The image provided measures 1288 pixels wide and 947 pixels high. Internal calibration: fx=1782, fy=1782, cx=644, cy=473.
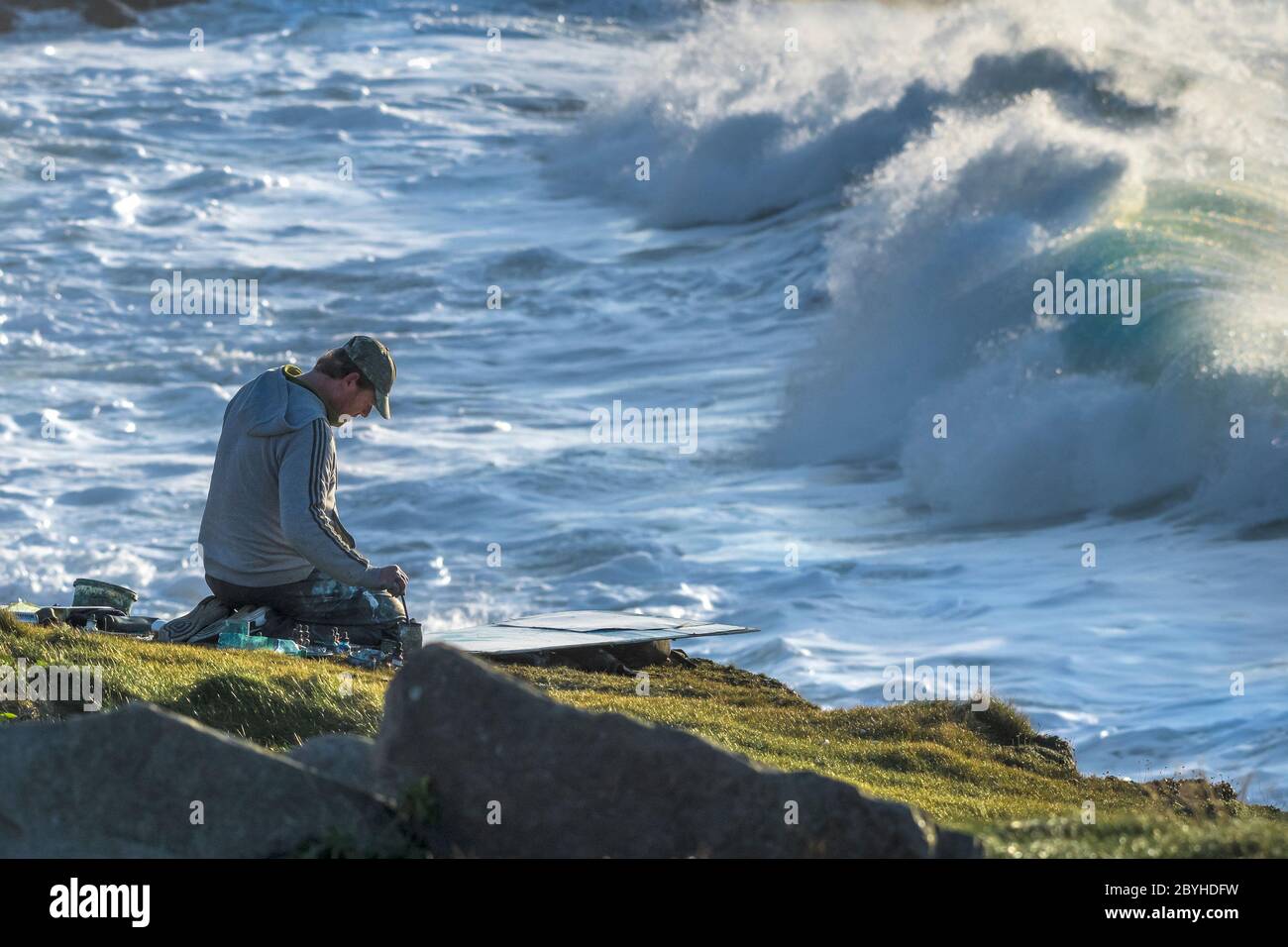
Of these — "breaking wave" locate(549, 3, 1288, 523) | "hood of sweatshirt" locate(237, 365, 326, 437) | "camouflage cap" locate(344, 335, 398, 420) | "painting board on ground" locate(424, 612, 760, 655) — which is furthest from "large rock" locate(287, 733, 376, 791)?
"breaking wave" locate(549, 3, 1288, 523)

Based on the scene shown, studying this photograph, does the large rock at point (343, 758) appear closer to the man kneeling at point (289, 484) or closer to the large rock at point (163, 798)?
the large rock at point (163, 798)

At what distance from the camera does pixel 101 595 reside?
420 inches

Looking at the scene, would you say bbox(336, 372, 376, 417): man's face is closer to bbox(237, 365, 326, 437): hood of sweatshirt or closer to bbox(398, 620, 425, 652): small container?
bbox(237, 365, 326, 437): hood of sweatshirt

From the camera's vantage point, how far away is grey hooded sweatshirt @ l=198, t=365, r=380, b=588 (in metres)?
8.09

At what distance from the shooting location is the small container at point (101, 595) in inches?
418

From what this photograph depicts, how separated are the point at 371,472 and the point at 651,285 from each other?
1328 centimetres

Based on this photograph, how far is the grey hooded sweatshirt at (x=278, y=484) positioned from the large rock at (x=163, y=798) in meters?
3.52

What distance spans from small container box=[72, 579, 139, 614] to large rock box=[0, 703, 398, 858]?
6.21m

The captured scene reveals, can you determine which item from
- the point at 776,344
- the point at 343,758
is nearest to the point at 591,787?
the point at 343,758

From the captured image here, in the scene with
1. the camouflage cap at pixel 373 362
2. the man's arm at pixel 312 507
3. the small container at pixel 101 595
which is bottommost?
the small container at pixel 101 595

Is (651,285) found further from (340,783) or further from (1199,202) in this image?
(340,783)

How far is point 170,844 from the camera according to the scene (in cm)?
447

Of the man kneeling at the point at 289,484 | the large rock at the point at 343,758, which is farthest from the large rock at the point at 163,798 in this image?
the man kneeling at the point at 289,484

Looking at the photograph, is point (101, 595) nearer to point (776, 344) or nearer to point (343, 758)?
point (343, 758)
